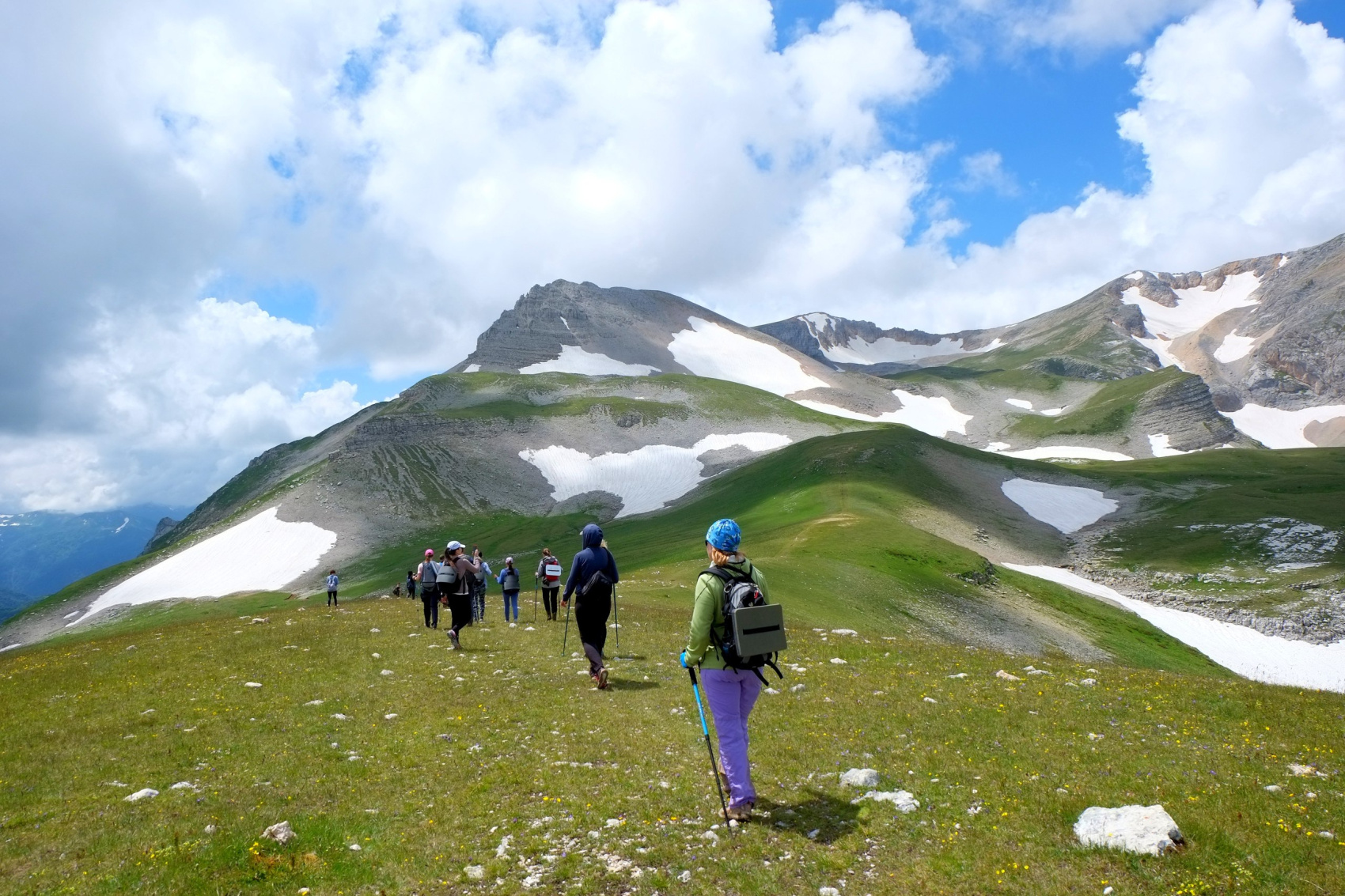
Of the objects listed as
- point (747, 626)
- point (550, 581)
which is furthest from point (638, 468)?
point (747, 626)

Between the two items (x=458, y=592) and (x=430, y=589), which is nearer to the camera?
(x=458, y=592)

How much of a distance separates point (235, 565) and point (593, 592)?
119378 mm

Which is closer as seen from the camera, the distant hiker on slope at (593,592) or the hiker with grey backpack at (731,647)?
the hiker with grey backpack at (731,647)

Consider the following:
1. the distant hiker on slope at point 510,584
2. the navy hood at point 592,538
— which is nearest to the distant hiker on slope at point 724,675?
the navy hood at point 592,538

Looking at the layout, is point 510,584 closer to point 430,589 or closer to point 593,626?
point 430,589

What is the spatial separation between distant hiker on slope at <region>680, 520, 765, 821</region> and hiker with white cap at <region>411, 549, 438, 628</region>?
19.9 meters

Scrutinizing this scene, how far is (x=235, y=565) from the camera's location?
117875 millimetres

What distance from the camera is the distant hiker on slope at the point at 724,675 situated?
35.1 ft

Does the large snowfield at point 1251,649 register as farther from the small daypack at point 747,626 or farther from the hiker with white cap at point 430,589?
the small daypack at point 747,626

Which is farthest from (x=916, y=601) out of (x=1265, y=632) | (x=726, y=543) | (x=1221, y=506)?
(x=1221, y=506)

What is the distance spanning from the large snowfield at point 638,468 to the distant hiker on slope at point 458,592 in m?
117

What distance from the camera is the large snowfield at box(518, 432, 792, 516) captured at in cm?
15538

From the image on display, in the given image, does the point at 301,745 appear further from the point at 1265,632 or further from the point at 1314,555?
the point at 1314,555

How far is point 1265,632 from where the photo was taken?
6575cm
